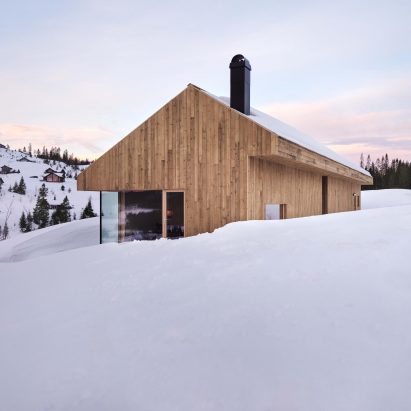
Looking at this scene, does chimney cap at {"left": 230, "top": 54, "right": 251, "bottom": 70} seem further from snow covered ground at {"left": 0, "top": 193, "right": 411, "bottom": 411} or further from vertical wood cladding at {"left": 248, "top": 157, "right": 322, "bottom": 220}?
snow covered ground at {"left": 0, "top": 193, "right": 411, "bottom": 411}

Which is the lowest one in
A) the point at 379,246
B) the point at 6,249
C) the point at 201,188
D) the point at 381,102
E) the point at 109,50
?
the point at 6,249

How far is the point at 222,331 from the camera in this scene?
12.2 ft

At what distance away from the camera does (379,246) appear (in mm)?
5629

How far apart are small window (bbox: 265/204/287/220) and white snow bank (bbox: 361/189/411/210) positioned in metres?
20.7

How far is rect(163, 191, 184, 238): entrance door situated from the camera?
A: 11.5 m

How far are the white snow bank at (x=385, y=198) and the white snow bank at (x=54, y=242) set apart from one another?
21.1 metres

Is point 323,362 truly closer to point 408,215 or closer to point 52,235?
point 408,215

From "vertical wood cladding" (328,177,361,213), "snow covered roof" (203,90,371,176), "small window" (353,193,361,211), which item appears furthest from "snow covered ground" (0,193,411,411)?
"small window" (353,193,361,211)

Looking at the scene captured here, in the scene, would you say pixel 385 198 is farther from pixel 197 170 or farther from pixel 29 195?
pixel 29 195

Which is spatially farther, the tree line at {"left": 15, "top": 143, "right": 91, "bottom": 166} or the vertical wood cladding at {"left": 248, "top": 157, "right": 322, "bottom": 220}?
the tree line at {"left": 15, "top": 143, "right": 91, "bottom": 166}

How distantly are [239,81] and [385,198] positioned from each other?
2746 centimetres

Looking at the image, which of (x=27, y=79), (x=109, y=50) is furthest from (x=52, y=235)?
(x=109, y=50)

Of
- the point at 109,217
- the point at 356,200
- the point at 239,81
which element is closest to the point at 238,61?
the point at 239,81

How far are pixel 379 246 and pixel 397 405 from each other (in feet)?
10.7
